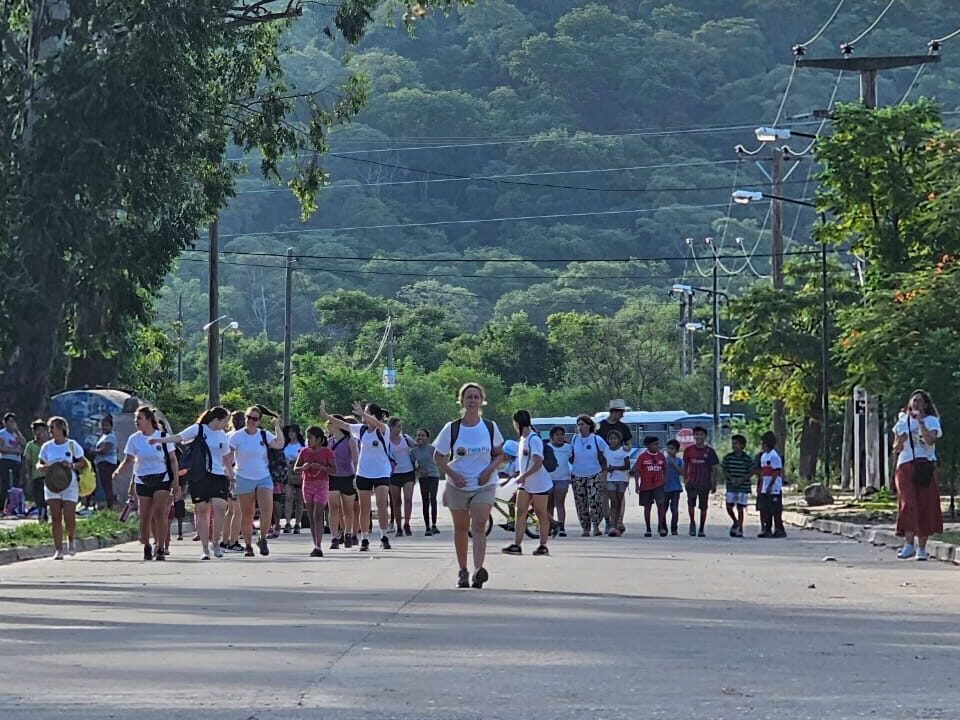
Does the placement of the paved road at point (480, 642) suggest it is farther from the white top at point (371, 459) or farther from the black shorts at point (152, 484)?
the white top at point (371, 459)

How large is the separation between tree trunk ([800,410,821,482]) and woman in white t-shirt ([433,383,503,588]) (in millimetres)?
40463

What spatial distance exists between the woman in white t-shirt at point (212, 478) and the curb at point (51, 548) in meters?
2.33

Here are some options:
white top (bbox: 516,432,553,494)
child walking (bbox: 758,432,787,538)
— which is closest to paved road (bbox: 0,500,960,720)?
white top (bbox: 516,432,553,494)

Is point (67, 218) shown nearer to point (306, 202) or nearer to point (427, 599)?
point (306, 202)

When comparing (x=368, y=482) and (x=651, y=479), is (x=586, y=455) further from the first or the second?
(x=368, y=482)

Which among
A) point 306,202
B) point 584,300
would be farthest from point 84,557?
point 584,300

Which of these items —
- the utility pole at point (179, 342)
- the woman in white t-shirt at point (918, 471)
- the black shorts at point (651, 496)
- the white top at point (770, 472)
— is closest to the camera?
the woman in white t-shirt at point (918, 471)

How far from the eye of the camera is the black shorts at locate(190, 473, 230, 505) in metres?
23.5

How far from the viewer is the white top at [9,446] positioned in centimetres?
3466

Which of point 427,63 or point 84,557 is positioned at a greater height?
point 427,63

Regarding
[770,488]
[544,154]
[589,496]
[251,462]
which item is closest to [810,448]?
[770,488]

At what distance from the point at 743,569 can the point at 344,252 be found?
132 meters

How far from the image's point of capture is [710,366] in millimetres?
106625

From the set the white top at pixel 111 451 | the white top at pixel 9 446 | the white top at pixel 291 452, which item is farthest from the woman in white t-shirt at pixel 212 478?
the white top at pixel 9 446
